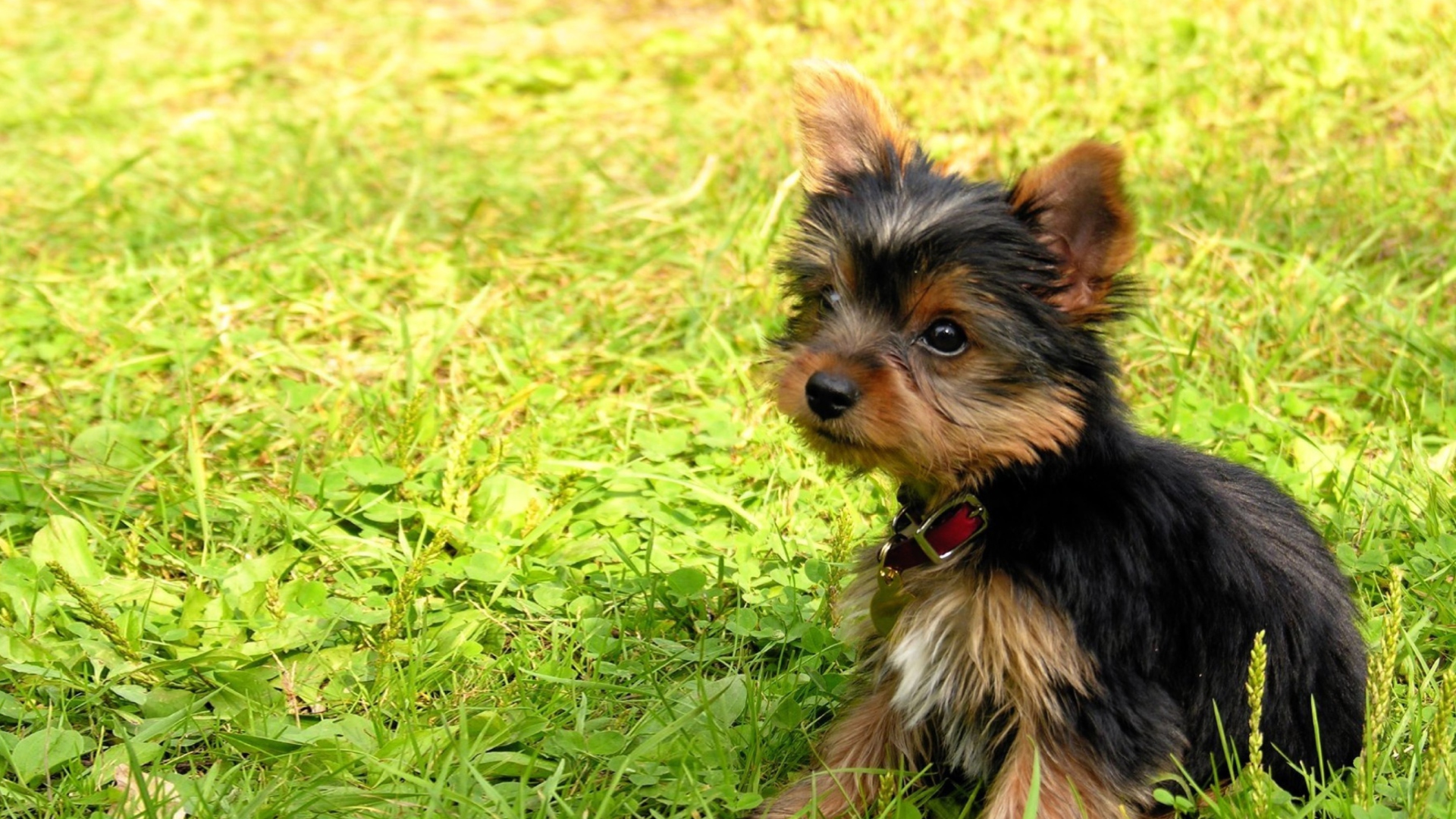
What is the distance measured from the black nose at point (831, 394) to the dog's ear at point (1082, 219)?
455 mm

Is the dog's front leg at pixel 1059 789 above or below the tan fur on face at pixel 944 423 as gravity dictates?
below

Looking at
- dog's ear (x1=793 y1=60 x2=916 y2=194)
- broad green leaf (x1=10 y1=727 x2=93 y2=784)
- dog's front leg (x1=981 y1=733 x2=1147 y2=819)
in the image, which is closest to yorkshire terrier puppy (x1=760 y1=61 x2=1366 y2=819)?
dog's front leg (x1=981 y1=733 x2=1147 y2=819)

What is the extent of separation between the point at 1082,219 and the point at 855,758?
1.27m

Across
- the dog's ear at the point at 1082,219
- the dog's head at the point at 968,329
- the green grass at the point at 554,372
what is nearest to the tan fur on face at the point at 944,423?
the dog's head at the point at 968,329

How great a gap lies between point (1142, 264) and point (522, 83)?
3.90 m

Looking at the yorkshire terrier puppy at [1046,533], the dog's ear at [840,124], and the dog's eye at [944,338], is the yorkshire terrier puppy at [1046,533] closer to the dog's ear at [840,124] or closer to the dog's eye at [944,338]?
the dog's eye at [944,338]

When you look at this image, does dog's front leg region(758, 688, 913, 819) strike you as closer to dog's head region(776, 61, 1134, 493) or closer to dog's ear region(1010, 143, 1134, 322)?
dog's head region(776, 61, 1134, 493)

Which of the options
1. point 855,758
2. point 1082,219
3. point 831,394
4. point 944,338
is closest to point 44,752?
point 855,758

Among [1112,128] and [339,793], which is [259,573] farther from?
[1112,128]

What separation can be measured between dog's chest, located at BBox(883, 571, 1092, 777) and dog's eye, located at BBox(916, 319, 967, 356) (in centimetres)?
45

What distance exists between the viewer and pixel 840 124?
326cm

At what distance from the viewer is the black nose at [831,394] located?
285 centimetres

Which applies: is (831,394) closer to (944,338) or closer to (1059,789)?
(944,338)

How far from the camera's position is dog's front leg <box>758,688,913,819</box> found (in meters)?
3.15
